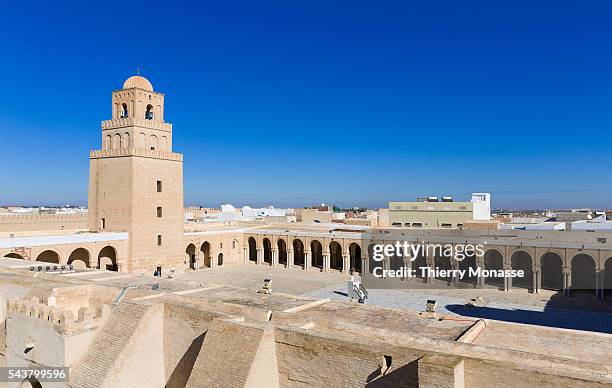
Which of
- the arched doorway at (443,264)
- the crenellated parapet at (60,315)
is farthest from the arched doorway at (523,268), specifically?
the crenellated parapet at (60,315)

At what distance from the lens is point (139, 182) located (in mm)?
30703

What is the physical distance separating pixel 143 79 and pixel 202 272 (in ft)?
49.3

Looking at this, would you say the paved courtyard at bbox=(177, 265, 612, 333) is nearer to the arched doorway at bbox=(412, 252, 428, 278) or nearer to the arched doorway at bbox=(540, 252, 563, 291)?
the arched doorway at bbox=(540, 252, 563, 291)

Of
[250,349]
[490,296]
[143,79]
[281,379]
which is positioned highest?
[143,79]

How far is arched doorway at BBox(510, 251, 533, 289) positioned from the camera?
30234 mm

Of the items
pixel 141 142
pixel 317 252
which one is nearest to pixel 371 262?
pixel 317 252

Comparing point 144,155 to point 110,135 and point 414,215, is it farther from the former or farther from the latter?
point 414,215

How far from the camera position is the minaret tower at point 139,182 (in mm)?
30531

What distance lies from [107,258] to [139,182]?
562 centimetres

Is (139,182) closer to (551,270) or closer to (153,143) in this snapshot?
(153,143)

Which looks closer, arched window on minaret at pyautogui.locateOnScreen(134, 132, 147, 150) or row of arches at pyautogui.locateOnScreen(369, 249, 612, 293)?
row of arches at pyautogui.locateOnScreen(369, 249, 612, 293)

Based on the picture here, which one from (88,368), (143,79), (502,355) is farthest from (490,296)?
(143,79)

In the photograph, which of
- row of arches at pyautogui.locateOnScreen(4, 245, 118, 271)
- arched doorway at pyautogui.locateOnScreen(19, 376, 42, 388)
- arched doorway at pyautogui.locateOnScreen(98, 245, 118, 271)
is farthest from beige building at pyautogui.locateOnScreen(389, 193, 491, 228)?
arched doorway at pyautogui.locateOnScreen(19, 376, 42, 388)

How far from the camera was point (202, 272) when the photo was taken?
36.0 metres
